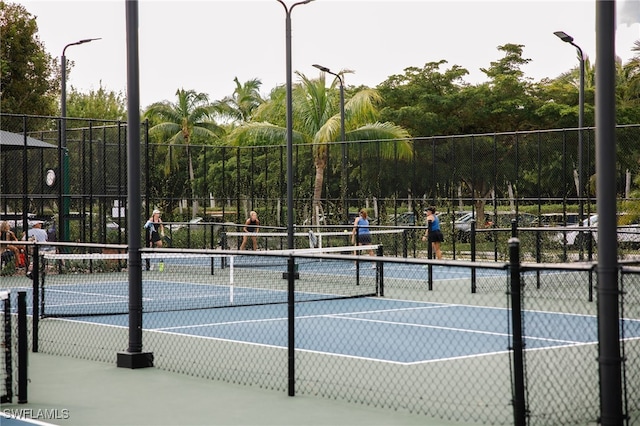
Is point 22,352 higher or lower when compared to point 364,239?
lower

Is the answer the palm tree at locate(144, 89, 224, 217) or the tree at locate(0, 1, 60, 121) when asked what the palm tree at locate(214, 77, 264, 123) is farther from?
the tree at locate(0, 1, 60, 121)

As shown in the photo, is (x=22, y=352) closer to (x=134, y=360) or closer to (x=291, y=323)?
(x=134, y=360)

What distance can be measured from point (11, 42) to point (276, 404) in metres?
37.6

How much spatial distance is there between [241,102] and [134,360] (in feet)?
216

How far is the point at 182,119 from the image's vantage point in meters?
66.8

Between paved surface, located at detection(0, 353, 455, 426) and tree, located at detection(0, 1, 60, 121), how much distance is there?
34777 mm

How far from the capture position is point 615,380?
6844mm

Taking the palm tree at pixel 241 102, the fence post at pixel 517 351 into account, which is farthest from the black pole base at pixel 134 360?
the palm tree at pixel 241 102

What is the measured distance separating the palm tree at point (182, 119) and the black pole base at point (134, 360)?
55.0 meters

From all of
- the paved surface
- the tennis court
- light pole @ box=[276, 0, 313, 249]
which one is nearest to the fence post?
Result: the paved surface

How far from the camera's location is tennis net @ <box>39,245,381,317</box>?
18.0 meters

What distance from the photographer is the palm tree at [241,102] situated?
7538 centimetres

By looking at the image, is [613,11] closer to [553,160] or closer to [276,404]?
[276,404]

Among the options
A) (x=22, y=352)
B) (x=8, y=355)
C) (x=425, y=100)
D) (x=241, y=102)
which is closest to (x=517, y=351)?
(x=22, y=352)
